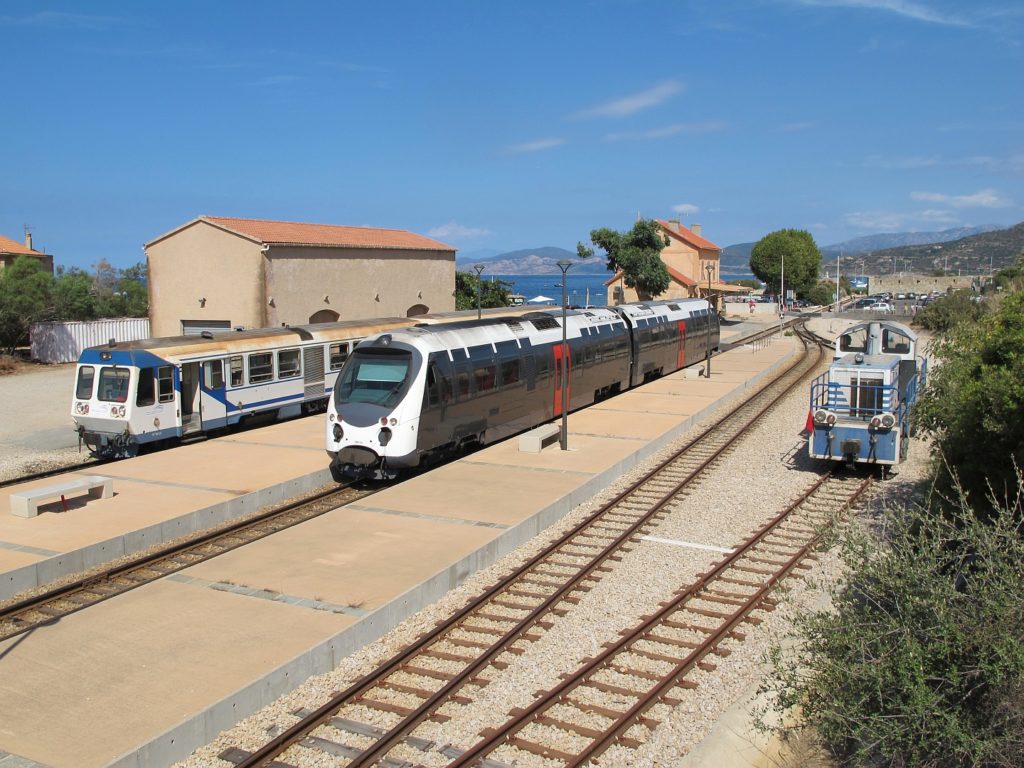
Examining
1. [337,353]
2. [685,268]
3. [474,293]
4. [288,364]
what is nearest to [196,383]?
[288,364]

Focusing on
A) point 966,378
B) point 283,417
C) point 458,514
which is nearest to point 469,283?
point 283,417

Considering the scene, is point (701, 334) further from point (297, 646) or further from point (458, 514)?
point (297, 646)

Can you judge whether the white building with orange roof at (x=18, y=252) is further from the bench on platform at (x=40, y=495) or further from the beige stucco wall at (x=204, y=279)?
the bench on platform at (x=40, y=495)

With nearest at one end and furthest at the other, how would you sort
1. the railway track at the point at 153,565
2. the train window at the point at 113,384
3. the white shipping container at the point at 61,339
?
the railway track at the point at 153,565 → the train window at the point at 113,384 → the white shipping container at the point at 61,339

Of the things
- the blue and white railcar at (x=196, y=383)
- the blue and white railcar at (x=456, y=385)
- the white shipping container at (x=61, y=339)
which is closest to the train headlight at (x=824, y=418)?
the blue and white railcar at (x=456, y=385)

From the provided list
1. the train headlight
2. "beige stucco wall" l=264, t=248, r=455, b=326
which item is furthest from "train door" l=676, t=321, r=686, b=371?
the train headlight

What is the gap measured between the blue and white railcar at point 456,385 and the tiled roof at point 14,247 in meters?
48.7

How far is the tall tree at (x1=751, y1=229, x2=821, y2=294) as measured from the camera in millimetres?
83938

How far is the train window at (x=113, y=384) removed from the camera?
1933cm

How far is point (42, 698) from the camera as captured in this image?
8.48 m

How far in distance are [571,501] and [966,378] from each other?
22.5 feet

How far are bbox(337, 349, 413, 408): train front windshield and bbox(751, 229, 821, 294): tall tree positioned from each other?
7168 centimetres

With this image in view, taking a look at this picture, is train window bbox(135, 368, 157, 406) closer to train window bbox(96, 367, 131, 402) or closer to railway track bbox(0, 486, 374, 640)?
train window bbox(96, 367, 131, 402)

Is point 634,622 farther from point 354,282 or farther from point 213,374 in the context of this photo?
point 354,282
